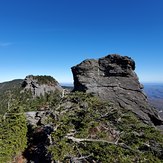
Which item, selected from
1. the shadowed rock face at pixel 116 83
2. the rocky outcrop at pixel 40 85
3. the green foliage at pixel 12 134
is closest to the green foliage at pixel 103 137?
the green foliage at pixel 12 134

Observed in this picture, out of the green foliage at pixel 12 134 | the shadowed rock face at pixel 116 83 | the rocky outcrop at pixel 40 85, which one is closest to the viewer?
the green foliage at pixel 12 134

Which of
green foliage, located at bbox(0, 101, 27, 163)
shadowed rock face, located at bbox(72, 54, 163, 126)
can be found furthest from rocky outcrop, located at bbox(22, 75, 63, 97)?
green foliage, located at bbox(0, 101, 27, 163)

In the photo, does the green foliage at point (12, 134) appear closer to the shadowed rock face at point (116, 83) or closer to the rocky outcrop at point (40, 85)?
the shadowed rock face at point (116, 83)

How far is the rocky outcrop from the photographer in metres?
117

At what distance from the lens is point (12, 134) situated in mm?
38000

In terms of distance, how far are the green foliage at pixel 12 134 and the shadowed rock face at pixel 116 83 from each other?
22486mm

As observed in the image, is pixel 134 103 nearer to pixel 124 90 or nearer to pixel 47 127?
pixel 124 90

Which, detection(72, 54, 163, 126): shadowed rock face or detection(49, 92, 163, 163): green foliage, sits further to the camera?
detection(72, 54, 163, 126): shadowed rock face

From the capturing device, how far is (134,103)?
59.2 metres

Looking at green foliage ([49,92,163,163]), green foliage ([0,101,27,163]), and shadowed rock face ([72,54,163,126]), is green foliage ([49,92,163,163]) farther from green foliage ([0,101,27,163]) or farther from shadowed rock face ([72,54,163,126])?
shadowed rock face ([72,54,163,126])

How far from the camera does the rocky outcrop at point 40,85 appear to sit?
117312 mm

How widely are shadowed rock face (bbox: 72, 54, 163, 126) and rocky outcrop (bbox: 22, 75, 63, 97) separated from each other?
5074 centimetres

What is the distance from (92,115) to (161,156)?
12.3 meters

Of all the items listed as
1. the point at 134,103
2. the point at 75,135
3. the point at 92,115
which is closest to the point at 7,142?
the point at 75,135
